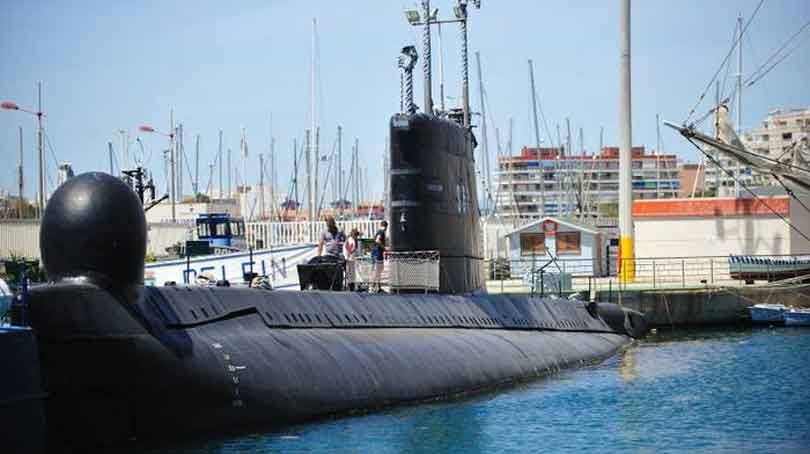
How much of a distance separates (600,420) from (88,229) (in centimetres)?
704

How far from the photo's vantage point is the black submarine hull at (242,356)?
11.5 m

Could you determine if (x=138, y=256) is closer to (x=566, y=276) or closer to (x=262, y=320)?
(x=262, y=320)

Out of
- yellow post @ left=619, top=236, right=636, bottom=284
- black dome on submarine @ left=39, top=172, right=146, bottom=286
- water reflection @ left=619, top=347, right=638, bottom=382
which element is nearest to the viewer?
black dome on submarine @ left=39, top=172, right=146, bottom=286

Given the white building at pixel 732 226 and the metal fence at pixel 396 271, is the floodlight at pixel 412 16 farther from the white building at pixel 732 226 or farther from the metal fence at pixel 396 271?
the white building at pixel 732 226

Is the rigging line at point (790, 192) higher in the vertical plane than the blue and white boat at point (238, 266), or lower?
higher

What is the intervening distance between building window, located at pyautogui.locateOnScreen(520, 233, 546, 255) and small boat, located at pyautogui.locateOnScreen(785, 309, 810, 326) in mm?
A: 9665

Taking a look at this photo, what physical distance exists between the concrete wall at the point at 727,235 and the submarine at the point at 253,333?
20.3m

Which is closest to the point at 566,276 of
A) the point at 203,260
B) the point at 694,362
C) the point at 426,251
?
the point at 694,362

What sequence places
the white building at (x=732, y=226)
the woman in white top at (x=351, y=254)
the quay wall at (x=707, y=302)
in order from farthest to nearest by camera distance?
the white building at (x=732, y=226) → the quay wall at (x=707, y=302) → the woman in white top at (x=351, y=254)

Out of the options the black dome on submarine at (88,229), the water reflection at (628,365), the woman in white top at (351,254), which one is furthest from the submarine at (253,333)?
the water reflection at (628,365)

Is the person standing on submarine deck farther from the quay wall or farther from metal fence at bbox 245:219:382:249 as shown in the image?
metal fence at bbox 245:219:382:249

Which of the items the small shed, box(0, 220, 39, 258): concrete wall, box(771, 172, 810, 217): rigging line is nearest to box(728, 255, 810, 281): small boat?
box(771, 172, 810, 217): rigging line

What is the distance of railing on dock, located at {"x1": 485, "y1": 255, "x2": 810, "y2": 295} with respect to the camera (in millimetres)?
34969

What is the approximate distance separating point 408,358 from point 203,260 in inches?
362
